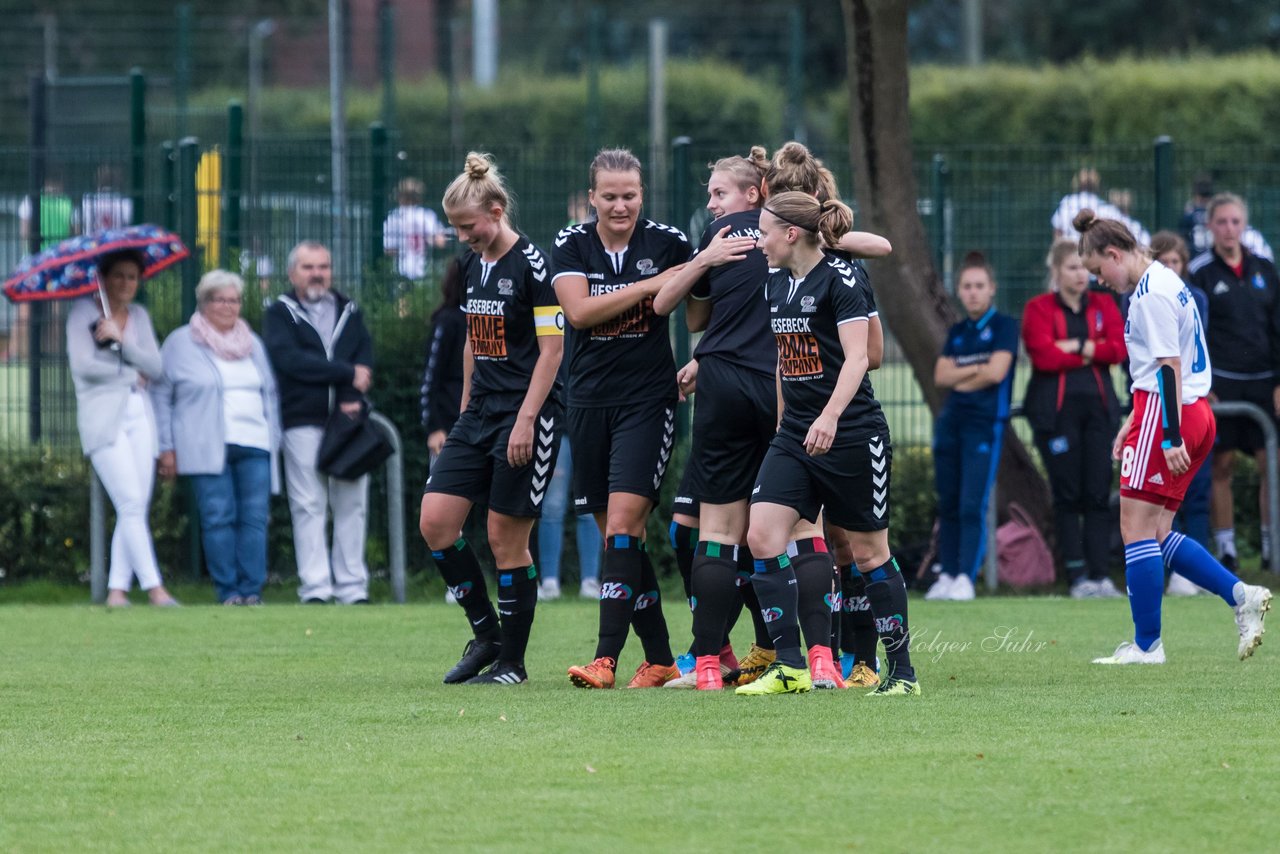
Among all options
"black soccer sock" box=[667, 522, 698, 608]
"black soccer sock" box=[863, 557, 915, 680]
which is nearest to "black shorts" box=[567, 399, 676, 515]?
"black soccer sock" box=[667, 522, 698, 608]

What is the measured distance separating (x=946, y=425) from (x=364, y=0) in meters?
41.9

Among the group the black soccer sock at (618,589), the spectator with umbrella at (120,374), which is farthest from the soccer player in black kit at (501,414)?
the spectator with umbrella at (120,374)

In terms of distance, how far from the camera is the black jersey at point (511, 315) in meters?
8.30

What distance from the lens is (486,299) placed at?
27.4 ft

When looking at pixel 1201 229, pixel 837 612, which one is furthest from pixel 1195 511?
pixel 837 612

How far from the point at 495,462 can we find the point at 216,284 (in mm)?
5061

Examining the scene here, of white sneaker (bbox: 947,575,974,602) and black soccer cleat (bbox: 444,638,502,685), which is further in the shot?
white sneaker (bbox: 947,575,974,602)

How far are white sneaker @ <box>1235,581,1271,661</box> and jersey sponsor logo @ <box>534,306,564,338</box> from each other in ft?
10.5

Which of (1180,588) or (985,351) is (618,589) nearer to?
(985,351)

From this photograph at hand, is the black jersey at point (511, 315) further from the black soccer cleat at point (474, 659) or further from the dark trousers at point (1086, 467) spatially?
the dark trousers at point (1086, 467)

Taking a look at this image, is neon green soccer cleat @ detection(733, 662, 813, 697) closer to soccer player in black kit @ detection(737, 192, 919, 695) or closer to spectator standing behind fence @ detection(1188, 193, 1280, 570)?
soccer player in black kit @ detection(737, 192, 919, 695)

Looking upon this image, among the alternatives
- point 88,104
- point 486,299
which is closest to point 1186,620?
point 486,299

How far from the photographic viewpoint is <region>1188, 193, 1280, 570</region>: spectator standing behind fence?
13211 millimetres

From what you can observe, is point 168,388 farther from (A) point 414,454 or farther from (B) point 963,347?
(B) point 963,347
